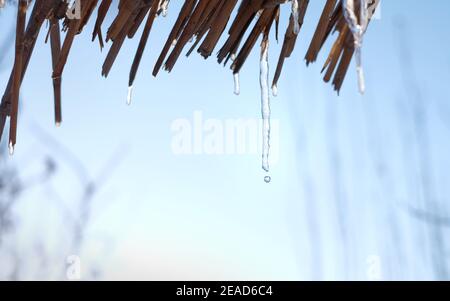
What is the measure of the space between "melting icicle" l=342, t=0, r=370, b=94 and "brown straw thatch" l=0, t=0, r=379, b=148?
11cm

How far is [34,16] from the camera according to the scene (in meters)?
0.85

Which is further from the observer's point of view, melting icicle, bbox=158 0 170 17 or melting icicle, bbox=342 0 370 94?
melting icicle, bbox=158 0 170 17

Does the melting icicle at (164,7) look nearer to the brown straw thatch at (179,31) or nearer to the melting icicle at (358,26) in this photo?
the brown straw thatch at (179,31)

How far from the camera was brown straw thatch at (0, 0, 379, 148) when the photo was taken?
851mm

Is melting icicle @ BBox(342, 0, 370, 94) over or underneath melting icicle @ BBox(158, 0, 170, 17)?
underneath

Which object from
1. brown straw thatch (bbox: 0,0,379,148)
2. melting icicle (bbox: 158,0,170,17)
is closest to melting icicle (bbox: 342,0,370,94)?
brown straw thatch (bbox: 0,0,379,148)

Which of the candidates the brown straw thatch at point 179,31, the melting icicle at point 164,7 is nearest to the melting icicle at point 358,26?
the brown straw thatch at point 179,31

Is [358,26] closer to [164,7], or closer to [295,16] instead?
[295,16]

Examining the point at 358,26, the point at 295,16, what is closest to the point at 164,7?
the point at 295,16

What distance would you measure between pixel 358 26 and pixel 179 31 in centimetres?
27

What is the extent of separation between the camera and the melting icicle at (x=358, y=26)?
789 millimetres

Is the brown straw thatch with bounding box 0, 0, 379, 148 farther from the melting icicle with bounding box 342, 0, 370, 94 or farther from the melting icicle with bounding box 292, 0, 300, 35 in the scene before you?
the melting icicle with bounding box 342, 0, 370, 94
